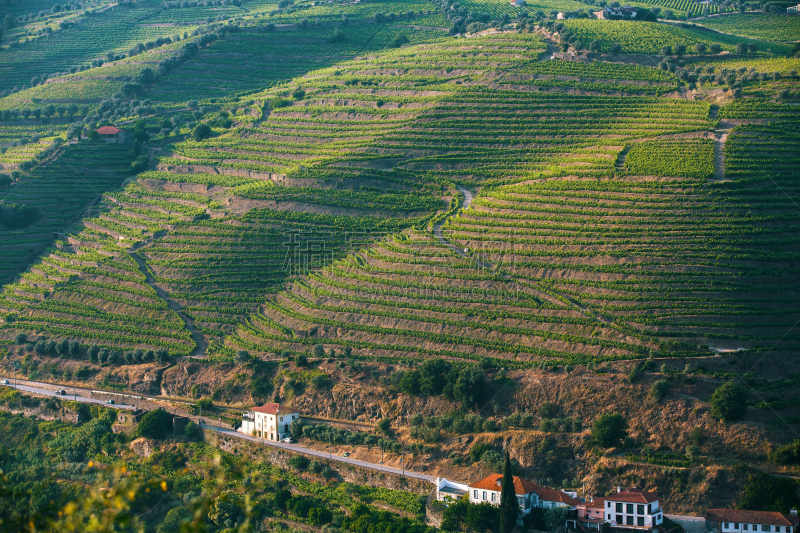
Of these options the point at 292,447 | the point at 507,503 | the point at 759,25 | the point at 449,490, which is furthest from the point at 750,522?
the point at 759,25

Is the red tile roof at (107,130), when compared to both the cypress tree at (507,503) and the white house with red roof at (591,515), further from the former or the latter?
the white house with red roof at (591,515)

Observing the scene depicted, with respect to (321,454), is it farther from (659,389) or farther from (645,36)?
(645,36)

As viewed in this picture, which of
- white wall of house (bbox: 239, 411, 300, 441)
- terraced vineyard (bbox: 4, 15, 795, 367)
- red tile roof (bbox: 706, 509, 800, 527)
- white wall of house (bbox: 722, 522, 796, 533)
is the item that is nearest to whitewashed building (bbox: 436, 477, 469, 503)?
terraced vineyard (bbox: 4, 15, 795, 367)

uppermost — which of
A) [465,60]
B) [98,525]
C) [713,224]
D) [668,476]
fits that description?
[465,60]

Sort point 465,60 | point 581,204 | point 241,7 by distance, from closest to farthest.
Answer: point 581,204 → point 465,60 → point 241,7

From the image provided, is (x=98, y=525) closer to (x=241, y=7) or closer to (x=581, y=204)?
(x=581, y=204)

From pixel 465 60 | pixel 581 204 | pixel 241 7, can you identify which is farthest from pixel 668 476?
pixel 241 7
